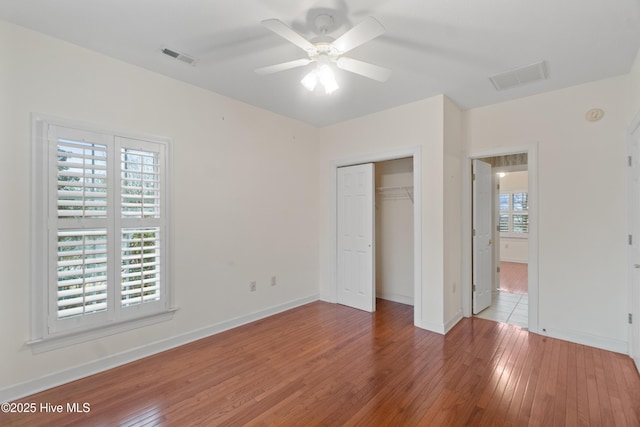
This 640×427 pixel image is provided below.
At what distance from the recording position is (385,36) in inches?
89.1

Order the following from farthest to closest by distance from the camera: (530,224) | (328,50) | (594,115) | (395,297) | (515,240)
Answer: (515,240) → (395,297) → (530,224) → (594,115) → (328,50)

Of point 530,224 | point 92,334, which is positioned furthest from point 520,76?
point 92,334

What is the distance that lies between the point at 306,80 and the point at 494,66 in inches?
72.6

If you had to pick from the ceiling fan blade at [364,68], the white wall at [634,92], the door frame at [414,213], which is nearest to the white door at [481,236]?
the door frame at [414,213]

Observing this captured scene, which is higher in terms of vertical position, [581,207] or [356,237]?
[581,207]

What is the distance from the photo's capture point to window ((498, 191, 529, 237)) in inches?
324

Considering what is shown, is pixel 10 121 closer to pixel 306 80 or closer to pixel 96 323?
pixel 96 323

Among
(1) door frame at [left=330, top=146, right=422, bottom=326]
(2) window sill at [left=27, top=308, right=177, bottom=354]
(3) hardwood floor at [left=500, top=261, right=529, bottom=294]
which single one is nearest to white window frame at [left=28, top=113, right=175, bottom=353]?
(2) window sill at [left=27, top=308, right=177, bottom=354]

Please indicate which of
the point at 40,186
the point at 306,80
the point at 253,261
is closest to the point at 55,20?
the point at 40,186

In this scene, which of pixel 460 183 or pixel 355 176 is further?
pixel 355 176

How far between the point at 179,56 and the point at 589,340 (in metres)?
4.90

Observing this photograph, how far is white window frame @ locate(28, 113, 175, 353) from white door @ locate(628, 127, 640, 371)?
4.33 meters

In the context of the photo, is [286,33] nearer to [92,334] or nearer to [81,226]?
[81,226]

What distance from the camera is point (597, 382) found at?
2.39m
